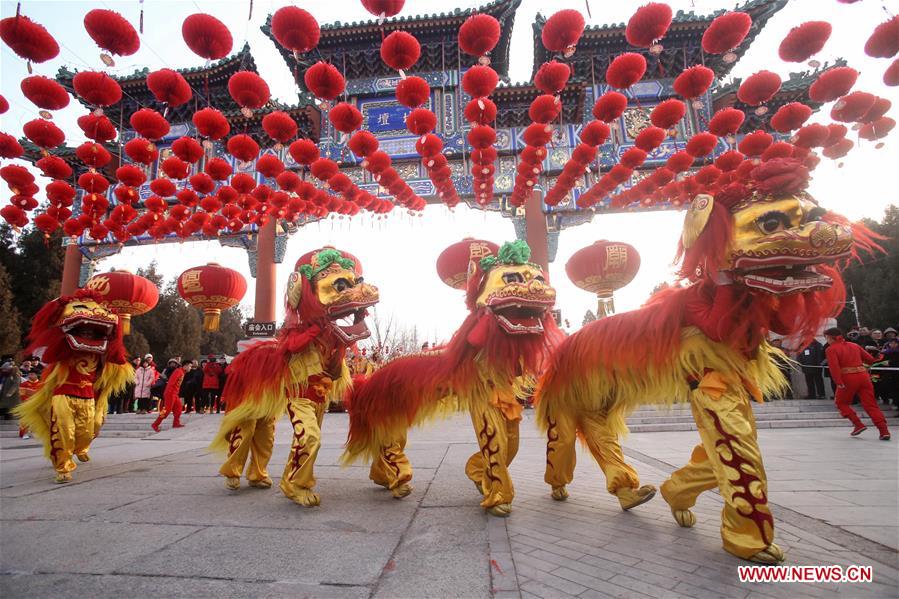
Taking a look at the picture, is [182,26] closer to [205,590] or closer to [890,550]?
[205,590]

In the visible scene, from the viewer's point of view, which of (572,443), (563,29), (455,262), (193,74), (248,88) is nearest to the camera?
(572,443)

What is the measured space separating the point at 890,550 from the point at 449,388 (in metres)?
2.28

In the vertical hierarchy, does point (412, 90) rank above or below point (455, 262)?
above

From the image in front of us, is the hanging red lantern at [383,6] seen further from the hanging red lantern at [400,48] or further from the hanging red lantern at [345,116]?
the hanging red lantern at [345,116]

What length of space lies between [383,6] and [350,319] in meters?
3.14

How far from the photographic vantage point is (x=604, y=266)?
27.5 feet

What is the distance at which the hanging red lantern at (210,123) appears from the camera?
219 inches

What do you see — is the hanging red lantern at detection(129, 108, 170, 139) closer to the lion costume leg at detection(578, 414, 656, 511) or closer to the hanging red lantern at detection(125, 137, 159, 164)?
the hanging red lantern at detection(125, 137, 159, 164)

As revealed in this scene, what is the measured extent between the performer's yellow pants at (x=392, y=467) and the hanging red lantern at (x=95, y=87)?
4884 mm

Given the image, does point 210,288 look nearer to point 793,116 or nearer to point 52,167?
point 52,167

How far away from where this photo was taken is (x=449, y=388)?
3.00m

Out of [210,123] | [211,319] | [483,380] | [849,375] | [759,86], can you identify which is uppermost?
[759,86]

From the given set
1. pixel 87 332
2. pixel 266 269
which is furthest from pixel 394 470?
pixel 266 269

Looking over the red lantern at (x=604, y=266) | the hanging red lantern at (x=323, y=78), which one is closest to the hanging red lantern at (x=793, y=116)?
the red lantern at (x=604, y=266)
